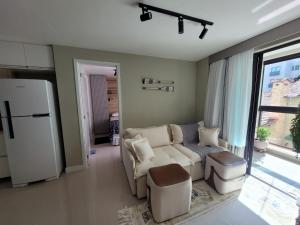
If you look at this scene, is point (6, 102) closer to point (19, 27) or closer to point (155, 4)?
point (19, 27)

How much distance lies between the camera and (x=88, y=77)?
4609 millimetres

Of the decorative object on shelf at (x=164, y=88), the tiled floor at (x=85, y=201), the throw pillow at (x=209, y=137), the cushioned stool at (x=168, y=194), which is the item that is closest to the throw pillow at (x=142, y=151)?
the cushioned stool at (x=168, y=194)

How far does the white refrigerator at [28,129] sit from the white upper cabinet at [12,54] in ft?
1.51

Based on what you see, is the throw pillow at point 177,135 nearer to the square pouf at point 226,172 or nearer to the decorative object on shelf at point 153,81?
the square pouf at point 226,172

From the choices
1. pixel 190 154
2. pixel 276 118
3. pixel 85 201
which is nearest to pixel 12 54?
pixel 85 201

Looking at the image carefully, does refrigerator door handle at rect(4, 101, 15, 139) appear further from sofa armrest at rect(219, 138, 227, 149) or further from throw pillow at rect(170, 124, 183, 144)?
sofa armrest at rect(219, 138, 227, 149)

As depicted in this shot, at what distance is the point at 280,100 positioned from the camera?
2955mm

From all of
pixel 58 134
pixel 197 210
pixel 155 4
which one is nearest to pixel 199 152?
pixel 197 210

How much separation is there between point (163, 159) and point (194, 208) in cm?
74

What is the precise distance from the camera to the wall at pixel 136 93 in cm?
247

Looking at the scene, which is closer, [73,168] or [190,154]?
[190,154]

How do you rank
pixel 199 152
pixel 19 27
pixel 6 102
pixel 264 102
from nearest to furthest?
pixel 19 27, pixel 6 102, pixel 199 152, pixel 264 102

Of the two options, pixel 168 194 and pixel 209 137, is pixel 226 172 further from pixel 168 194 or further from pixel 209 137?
pixel 168 194

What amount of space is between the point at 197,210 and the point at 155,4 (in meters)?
2.47
